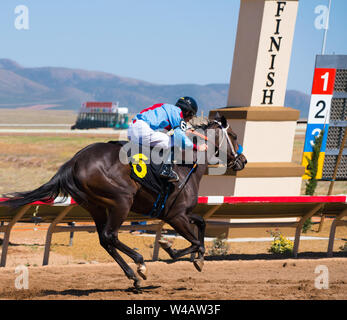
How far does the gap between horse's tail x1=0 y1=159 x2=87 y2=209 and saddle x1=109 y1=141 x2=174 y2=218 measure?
62 centimetres

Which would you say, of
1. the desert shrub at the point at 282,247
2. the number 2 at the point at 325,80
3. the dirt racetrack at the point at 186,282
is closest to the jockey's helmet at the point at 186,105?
the dirt racetrack at the point at 186,282

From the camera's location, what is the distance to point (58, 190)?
654 cm

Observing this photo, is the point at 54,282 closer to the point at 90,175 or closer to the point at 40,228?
the point at 90,175

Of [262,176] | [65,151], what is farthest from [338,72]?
[65,151]

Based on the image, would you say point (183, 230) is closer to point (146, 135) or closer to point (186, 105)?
point (146, 135)

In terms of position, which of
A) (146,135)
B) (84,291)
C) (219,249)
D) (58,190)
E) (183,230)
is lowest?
(84,291)

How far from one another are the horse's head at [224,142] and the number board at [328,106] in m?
6.07

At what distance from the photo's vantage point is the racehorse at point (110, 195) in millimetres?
6387

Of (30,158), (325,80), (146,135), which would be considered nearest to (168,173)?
(146,135)

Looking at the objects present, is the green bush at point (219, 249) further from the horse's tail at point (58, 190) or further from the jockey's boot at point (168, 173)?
the horse's tail at point (58, 190)

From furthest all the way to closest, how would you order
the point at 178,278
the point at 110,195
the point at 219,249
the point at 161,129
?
1. the point at 219,249
2. the point at 178,278
3. the point at 161,129
4. the point at 110,195

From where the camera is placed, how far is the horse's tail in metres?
6.43

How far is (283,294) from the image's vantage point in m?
6.75

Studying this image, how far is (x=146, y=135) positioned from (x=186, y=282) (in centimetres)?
Answer: 202
